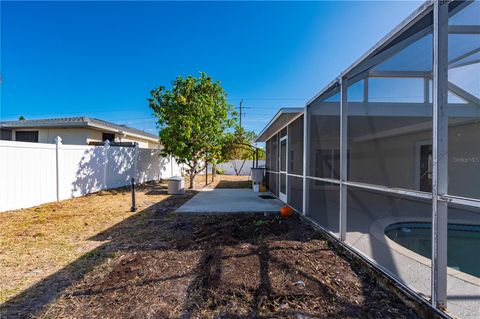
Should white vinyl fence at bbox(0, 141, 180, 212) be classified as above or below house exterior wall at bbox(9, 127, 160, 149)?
below

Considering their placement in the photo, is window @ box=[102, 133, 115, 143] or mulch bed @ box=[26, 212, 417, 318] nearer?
mulch bed @ box=[26, 212, 417, 318]

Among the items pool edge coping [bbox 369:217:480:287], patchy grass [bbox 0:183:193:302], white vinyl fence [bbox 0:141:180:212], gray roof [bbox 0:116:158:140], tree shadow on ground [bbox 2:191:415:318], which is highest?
gray roof [bbox 0:116:158:140]

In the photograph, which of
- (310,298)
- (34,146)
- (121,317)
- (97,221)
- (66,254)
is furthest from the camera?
(34,146)

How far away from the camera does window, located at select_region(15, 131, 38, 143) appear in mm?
14766

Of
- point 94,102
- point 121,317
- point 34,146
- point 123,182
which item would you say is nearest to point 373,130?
point 121,317

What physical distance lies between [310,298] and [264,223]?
9.93 ft

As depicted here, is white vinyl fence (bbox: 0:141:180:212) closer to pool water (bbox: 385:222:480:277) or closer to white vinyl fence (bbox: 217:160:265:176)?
pool water (bbox: 385:222:480:277)

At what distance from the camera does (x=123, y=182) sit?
12.9 m

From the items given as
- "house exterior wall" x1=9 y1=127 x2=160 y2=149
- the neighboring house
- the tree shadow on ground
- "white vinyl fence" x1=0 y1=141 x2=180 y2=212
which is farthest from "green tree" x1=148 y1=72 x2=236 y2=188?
the tree shadow on ground

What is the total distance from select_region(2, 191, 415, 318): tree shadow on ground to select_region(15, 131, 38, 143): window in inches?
557

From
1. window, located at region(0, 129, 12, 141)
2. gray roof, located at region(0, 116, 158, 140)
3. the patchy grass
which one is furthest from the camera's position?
window, located at region(0, 129, 12, 141)

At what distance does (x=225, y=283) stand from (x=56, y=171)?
26.8 ft

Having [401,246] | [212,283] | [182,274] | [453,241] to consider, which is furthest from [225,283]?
[401,246]

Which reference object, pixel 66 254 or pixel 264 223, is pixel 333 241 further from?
pixel 66 254
